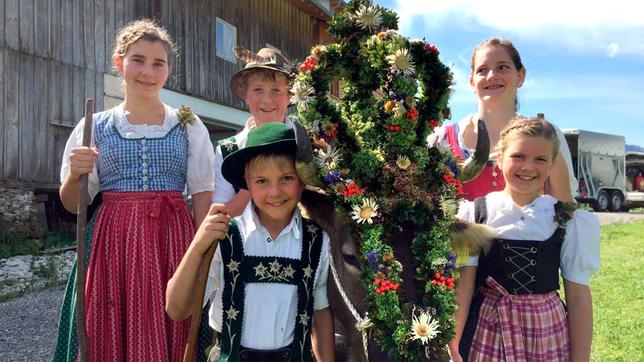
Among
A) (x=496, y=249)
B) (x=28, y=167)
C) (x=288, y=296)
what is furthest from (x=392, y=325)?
(x=28, y=167)

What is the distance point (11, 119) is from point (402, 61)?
9505mm

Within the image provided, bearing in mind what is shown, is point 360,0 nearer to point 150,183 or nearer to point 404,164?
point 404,164

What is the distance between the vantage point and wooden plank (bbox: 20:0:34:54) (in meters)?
9.97

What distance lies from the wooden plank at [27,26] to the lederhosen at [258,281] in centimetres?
956

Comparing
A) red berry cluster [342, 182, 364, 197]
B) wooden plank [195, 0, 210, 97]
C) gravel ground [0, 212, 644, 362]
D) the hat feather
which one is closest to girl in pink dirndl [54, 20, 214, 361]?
the hat feather

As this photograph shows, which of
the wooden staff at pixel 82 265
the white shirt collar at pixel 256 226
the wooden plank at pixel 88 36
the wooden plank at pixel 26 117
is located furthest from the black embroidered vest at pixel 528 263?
the wooden plank at pixel 88 36

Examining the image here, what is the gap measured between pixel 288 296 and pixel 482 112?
1.75m

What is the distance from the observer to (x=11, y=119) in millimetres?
9875

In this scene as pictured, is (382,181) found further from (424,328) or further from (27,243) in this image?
(27,243)

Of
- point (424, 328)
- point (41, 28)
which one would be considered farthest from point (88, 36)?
point (424, 328)

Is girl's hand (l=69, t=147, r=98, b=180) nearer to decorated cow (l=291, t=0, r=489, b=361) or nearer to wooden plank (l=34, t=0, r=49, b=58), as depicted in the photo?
decorated cow (l=291, t=0, r=489, b=361)

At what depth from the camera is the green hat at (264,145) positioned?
2320 mm

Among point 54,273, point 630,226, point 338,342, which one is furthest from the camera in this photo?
point 630,226

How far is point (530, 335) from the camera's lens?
2.64m
